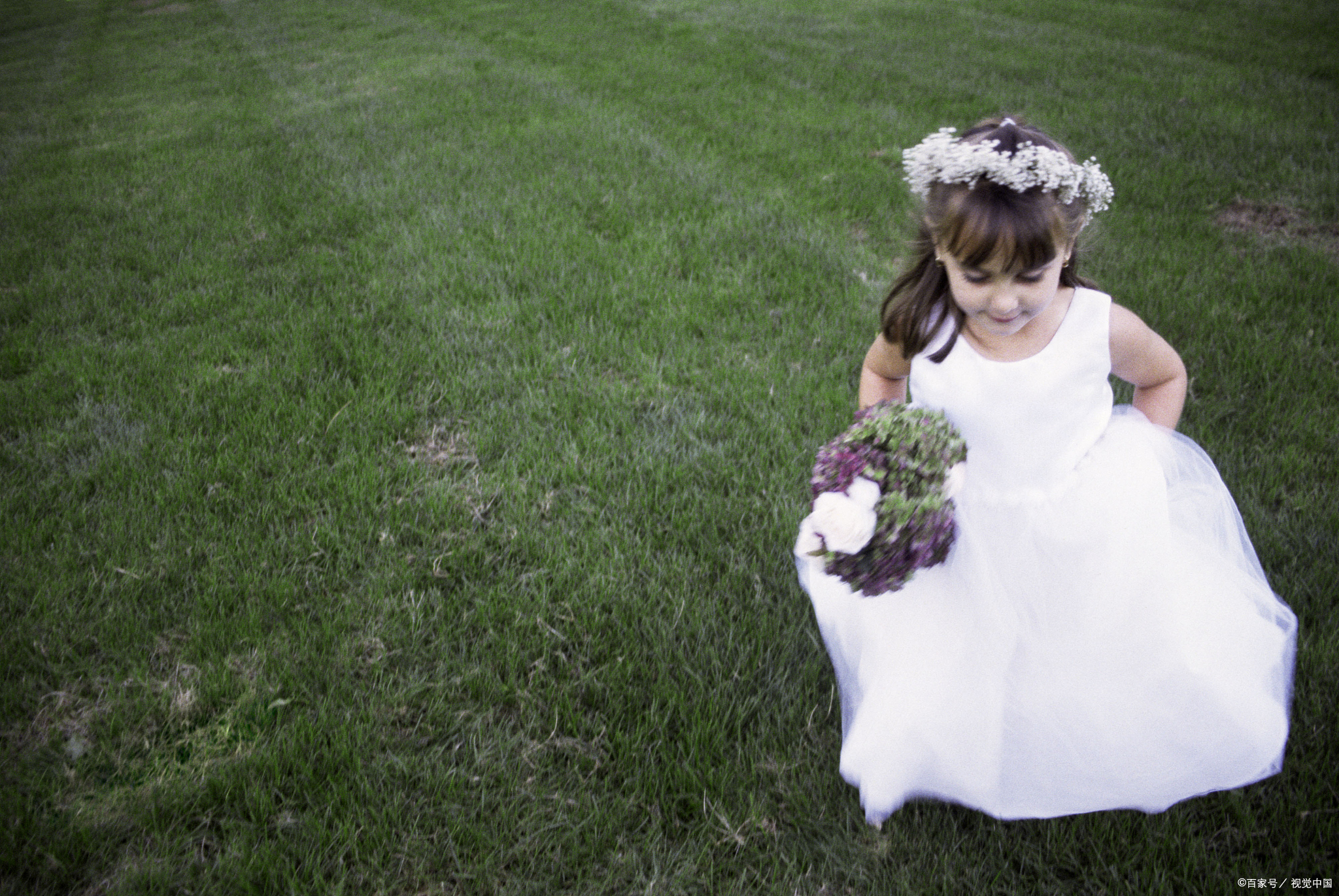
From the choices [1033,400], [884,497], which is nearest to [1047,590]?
[1033,400]

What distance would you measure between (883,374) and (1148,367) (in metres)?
0.75

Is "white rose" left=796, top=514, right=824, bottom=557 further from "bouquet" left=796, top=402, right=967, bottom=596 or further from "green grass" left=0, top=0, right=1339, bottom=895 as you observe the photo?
"green grass" left=0, top=0, right=1339, bottom=895

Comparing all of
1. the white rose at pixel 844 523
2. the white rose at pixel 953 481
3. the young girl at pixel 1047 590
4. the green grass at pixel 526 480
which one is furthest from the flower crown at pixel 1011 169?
the green grass at pixel 526 480

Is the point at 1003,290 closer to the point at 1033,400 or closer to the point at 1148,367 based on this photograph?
the point at 1033,400

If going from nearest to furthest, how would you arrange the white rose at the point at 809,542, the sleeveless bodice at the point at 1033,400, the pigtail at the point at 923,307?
the white rose at the point at 809,542
the sleeveless bodice at the point at 1033,400
the pigtail at the point at 923,307

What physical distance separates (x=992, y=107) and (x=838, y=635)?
267 inches

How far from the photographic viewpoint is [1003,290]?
1932mm

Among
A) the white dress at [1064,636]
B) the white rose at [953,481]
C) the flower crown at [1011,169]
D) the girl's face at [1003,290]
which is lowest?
the white dress at [1064,636]

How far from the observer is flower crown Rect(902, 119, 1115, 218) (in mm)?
1874

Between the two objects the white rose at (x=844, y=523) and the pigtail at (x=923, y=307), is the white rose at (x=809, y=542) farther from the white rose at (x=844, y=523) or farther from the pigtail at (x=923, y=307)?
the pigtail at (x=923, y=307)

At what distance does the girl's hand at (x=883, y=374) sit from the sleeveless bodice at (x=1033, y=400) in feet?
0.68

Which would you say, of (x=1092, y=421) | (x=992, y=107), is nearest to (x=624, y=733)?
(x=1092, y=421)

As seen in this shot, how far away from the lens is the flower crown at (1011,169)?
1.87 m

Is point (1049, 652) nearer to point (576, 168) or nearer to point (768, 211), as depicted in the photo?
point (768, 211)
